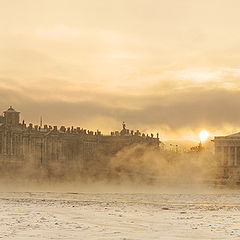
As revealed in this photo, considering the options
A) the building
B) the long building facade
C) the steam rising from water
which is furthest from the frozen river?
the building

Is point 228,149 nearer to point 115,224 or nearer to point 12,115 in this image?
point 12,115

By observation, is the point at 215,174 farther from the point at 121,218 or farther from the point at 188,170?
the point at 121,218

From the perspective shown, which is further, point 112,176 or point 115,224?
point 112,176

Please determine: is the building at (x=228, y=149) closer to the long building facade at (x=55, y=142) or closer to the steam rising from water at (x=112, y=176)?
the steam rising from water at (x=112, y=176)

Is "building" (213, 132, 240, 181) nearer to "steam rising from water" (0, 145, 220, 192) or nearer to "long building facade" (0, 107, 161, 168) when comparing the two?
"steam rising from water" (0, 145, 220, 192)

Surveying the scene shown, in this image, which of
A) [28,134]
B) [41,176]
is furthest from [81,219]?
[28,134]

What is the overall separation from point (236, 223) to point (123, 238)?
A: 7.72 m

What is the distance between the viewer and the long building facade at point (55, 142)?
11762cm

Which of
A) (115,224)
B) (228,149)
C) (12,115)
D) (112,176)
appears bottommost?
(115,224)

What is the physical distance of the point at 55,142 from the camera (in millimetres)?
134625

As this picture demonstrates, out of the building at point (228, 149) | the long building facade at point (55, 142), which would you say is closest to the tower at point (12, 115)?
the long building facade at point (55, 142)

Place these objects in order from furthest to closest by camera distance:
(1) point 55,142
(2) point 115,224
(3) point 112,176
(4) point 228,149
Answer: (1) point 55,142
(4) point 228,149
(3) point 112,176
(2) point 115,224

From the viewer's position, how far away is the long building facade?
118 metres

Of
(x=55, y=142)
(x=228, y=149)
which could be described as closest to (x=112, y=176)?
(x=55, y=142)
